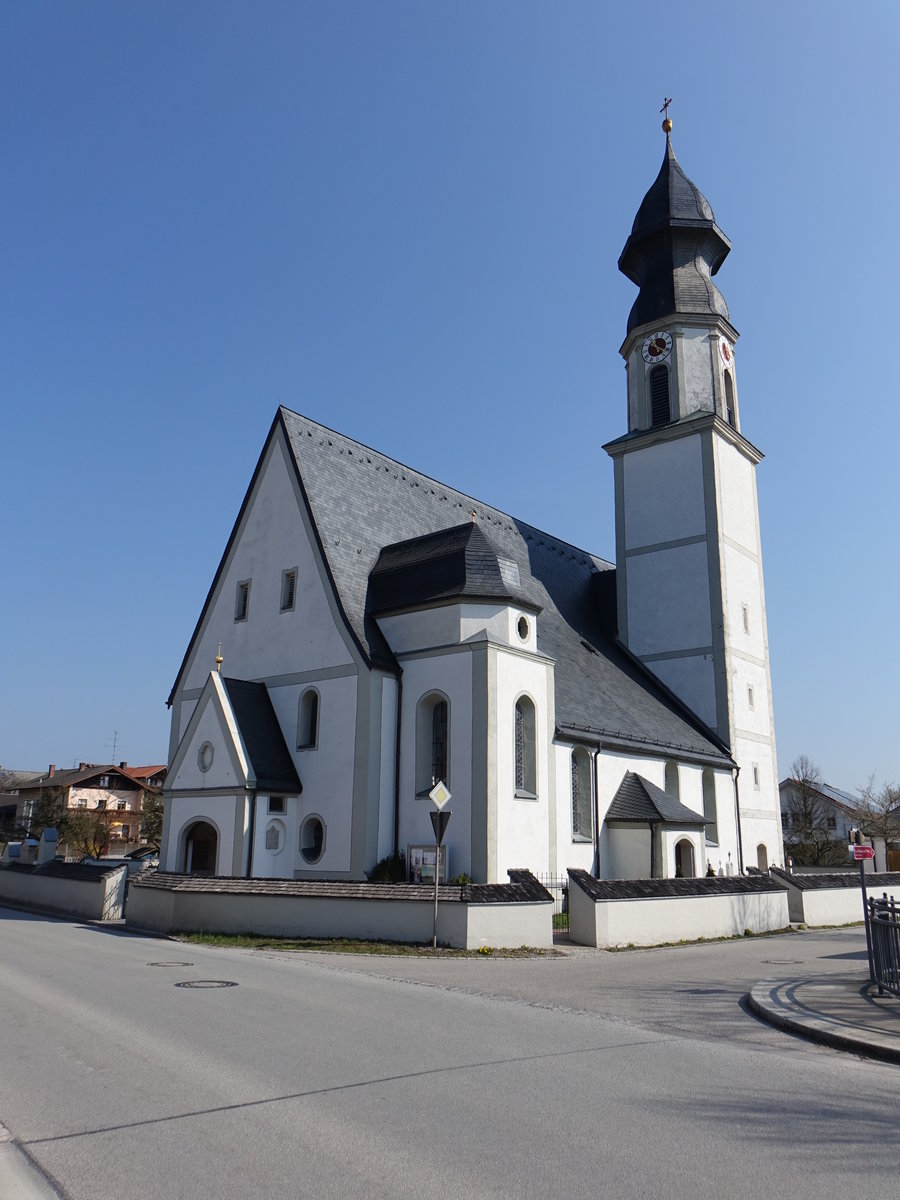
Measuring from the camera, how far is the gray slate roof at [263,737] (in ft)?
77.9

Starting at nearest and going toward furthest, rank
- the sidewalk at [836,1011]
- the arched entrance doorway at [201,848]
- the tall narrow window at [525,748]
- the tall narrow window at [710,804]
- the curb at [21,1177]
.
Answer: the curb at [21,1177] → the sidewalk at [836,1011] → the tall narrow window at [525,748] → the arched entrance doorway at [201,848] → the tall narrow window at [710,804]

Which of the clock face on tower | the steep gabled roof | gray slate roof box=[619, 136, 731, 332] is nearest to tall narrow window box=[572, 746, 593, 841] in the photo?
the steep gabled roof

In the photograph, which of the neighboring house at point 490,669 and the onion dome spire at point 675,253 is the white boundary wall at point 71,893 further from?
the onion dome spire at point 675,253

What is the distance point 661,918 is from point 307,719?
10.2 m

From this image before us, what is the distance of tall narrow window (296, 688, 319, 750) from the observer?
81.6 ft

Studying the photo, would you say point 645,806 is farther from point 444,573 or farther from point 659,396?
point 659,396

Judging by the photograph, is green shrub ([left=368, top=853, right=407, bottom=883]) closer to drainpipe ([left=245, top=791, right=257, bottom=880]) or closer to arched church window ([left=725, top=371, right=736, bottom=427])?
drainpipe ([left=245, top=791, right=257, bottom=880])

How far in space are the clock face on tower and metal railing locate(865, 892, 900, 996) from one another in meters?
29.1

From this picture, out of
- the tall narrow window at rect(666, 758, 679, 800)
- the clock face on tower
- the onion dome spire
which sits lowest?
the tall narrow window at rect(666, 758, 679, 800)

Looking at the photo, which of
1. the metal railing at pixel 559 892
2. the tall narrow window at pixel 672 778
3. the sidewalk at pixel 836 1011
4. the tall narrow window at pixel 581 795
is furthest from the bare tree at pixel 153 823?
the sidewalk at pixel 836 1011

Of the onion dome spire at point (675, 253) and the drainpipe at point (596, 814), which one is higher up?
the onion dome spire at point (675, 253)

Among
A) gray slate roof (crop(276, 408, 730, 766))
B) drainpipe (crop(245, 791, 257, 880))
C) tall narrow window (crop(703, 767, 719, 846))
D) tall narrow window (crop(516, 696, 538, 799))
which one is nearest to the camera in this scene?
drainpipe (crop(245, 791, 257, 880))

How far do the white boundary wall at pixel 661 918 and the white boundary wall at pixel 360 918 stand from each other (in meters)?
1.25

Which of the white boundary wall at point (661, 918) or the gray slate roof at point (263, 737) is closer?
the white boundary wall at point (661, 918)
